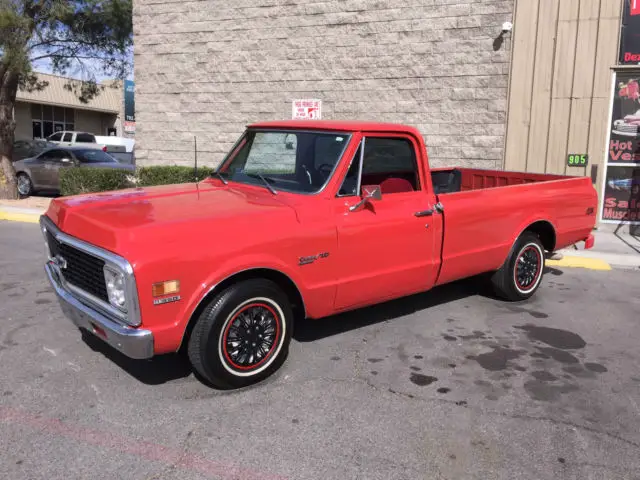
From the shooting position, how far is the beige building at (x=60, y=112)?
35.9m

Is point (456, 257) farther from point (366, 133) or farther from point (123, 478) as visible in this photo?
point (123, 478)

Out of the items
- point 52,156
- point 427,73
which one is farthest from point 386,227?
point 52,156

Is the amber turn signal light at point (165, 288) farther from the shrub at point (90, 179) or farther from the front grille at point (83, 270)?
the shrub at point (90, 179)

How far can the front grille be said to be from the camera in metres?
3.74

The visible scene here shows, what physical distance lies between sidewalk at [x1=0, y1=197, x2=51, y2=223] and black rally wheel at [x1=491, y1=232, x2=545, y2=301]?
9.35 meters

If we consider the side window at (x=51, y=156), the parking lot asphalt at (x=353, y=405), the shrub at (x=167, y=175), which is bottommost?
the parking lot asphalt at (x=353, y=405)

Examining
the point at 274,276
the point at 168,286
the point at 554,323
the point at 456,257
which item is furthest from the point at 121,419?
the point at 554,323

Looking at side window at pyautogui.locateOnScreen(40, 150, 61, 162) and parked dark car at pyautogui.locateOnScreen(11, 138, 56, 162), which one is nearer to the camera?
side window at pyautogui.locateOnScreen(40, 150, 61, 162)

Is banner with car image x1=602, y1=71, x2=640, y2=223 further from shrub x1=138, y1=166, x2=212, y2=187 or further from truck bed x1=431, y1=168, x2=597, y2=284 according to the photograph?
shrub x1=138, y1=166, x2=212, y2=187

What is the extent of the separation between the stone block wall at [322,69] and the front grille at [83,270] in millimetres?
8721

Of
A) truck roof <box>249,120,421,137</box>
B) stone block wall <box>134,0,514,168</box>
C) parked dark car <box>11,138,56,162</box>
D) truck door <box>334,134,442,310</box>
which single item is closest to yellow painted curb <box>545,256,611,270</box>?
stone block wall <box>134,0,514,168</box>

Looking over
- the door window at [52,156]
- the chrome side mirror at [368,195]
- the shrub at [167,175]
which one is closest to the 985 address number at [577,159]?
the shrub at [167,175]

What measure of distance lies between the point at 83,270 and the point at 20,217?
916 cm

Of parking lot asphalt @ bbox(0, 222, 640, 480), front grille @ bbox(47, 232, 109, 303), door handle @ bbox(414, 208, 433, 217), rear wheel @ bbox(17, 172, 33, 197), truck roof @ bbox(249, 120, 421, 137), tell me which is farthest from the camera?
rear wheel @ bbox(17, 172, 33, 197)
